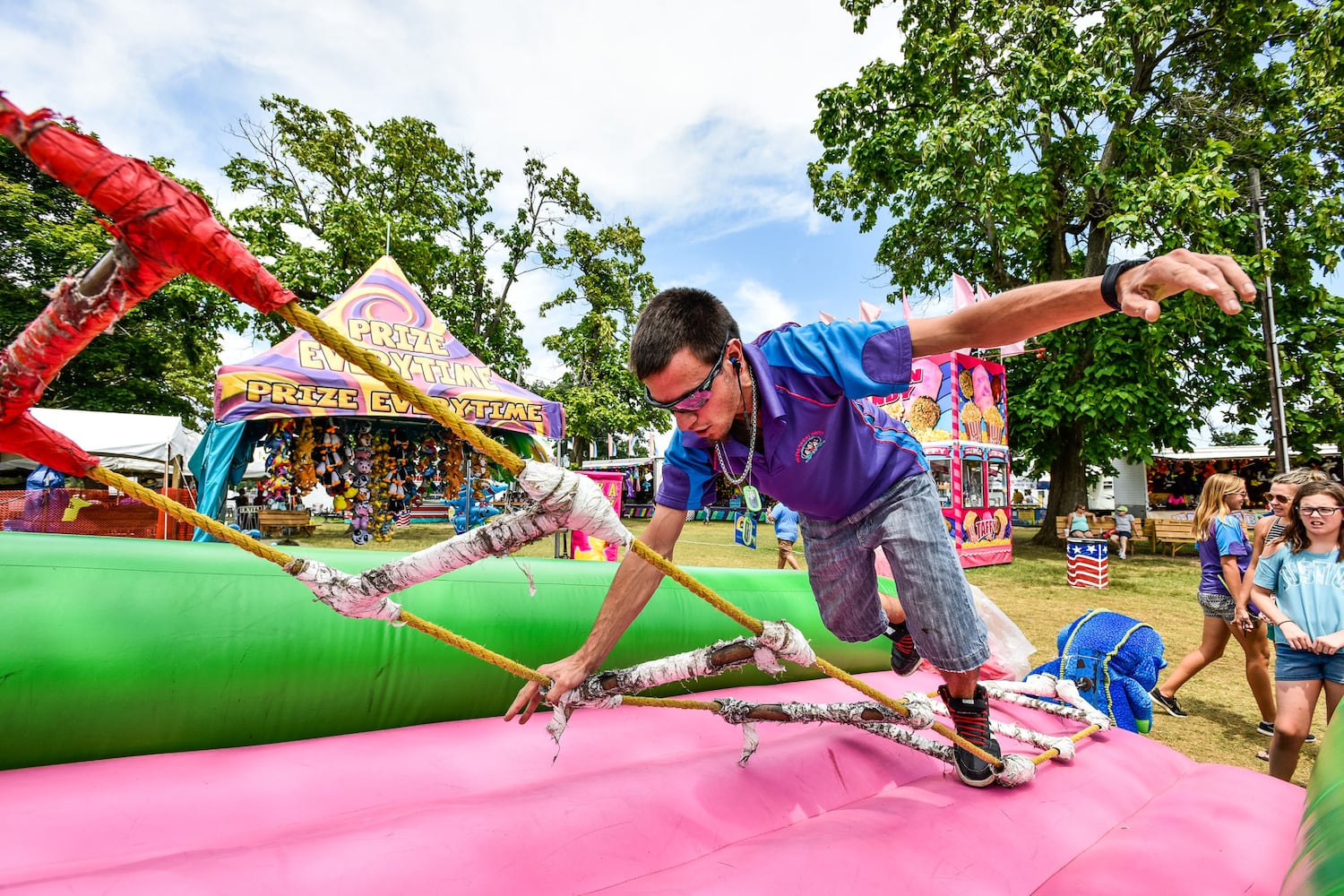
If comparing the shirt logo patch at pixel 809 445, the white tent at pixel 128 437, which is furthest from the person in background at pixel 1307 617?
the white tent at pixel 128 437

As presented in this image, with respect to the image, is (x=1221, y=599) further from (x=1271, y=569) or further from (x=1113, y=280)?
(x=1113, y=280)

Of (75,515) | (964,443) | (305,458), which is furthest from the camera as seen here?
(964,443)

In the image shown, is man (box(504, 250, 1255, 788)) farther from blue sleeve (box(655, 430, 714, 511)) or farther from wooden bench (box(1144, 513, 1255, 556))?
wooden bench (box(1144, 513, 1255, 556))

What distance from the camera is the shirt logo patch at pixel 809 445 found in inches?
68.3

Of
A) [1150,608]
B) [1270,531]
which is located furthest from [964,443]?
[1270,531]

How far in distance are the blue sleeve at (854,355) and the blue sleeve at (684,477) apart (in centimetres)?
37

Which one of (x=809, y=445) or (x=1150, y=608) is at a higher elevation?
(x=809, y=445)

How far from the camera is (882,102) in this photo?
11523 mm

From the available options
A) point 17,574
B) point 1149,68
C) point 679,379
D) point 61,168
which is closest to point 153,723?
point 17,574

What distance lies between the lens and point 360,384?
6680mm

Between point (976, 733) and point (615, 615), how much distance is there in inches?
45.2

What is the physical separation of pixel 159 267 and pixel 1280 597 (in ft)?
12.9

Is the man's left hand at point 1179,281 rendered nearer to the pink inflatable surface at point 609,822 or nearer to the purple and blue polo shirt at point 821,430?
the purple and blue polo shirt at point 821,430

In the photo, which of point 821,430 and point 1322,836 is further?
point 821,430
